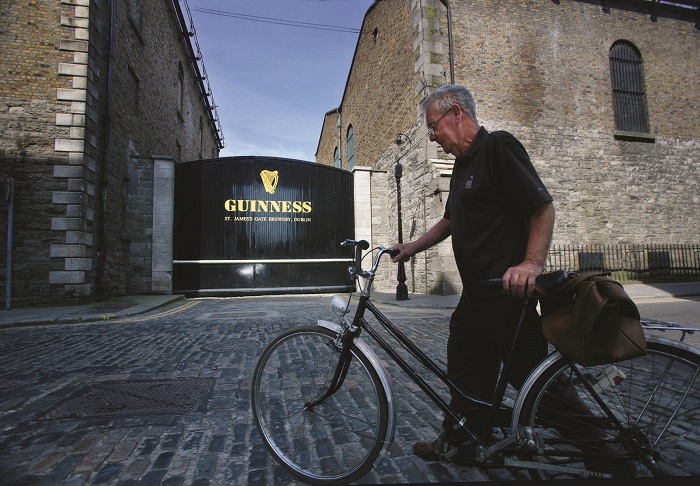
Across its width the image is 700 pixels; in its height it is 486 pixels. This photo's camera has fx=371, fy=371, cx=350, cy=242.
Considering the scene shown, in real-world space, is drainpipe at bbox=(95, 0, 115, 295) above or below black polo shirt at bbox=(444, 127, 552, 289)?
above

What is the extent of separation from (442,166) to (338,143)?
14.5 m

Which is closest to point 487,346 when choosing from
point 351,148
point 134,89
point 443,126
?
point 443,126

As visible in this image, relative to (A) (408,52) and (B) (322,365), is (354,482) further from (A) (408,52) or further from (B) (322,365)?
(A) (408,52)

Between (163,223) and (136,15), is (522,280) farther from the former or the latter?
(136,15)

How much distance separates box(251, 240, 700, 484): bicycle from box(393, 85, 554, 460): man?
0.11 metres

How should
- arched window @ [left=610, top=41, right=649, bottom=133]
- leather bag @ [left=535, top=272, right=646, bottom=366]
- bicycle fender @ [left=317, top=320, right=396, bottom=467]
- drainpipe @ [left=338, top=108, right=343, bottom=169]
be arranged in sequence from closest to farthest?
leather bag @ [left=535, top=272, right=646, bottom=366]
bicycle fender @ [left=317, top=320, right=396, bottom=467]
arched window @ [left=610, top=41, right=649, bottom=133]
drainpipe @ [left=338, top=108, right=343, bottom=169]

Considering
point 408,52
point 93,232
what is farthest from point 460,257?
point 408,52

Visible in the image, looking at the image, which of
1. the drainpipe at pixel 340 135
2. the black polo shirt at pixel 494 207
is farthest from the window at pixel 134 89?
the drainpipe at pixel 340 135

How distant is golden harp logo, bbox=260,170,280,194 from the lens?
12594mm

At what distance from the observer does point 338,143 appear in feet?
78.5

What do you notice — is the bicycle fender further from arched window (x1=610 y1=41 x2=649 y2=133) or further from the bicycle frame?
arched window (x1=610 y1=41 x2=649 y2=133)

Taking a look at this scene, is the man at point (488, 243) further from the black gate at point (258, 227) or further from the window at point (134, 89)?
the window at point (134, 89)

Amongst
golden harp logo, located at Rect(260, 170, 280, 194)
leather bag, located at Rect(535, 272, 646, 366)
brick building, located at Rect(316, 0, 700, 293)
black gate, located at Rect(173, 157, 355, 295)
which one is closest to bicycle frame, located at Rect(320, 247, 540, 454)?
leather bag, located at Rect(535, 272, 646, 366)

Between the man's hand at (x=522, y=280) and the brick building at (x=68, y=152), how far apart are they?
9.65 metres
